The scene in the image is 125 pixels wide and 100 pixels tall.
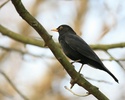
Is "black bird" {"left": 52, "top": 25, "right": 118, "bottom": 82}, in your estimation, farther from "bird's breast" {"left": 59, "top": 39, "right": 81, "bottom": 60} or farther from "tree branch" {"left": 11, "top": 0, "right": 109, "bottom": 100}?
"tree branch" {"left": 11, "top": 0, "right": 109, "bottom": 100}

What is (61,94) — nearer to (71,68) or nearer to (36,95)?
(36,95)

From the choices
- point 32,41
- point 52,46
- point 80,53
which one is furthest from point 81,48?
point 32,41

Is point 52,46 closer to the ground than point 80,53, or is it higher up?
closer to the ground

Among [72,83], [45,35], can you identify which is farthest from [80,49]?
[45,35]

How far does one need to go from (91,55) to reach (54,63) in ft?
17.0

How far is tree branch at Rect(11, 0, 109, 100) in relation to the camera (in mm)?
2628

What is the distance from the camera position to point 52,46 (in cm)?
282

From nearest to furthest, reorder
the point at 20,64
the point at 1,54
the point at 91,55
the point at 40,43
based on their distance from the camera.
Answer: the point at 91,55 < the point at 40,43 < the point at 1,54 < the point at 20,64

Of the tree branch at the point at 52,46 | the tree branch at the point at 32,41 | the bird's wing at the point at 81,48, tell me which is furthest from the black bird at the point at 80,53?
the tree branch at the point at 32,41

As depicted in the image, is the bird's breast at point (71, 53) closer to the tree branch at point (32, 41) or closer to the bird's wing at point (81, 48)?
the bird's wing at point (81, 48)

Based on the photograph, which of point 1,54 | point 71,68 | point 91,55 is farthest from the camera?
point 1,54

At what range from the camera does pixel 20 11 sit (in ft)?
8.61

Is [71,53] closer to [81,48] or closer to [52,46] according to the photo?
[81,48]

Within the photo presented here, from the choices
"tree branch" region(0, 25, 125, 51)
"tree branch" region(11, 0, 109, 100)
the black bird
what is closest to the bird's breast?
the black bird
